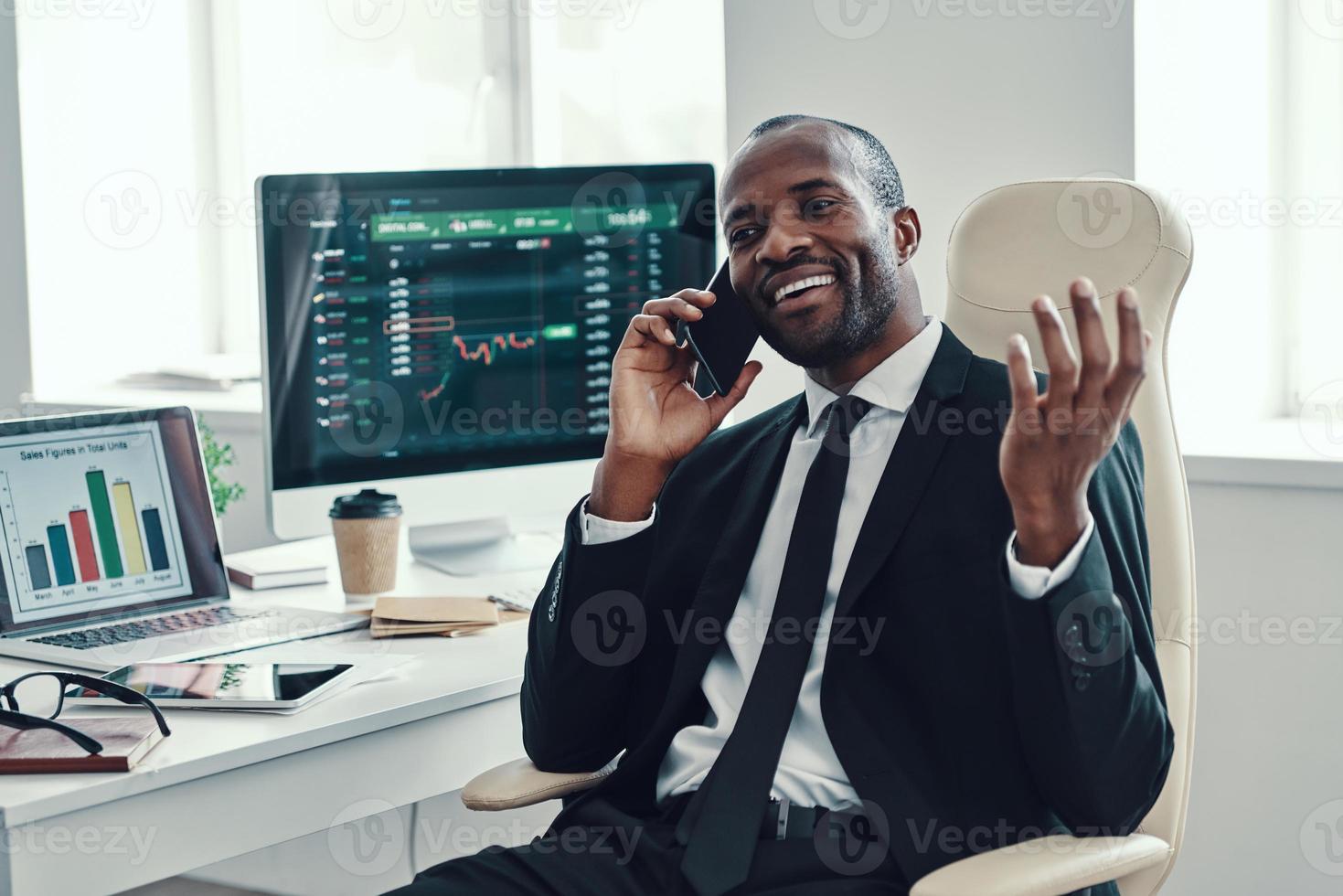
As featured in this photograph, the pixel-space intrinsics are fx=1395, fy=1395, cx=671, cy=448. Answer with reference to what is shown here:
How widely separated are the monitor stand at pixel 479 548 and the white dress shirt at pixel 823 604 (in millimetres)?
672

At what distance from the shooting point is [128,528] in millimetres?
1790

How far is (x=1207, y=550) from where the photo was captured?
82.7 inches

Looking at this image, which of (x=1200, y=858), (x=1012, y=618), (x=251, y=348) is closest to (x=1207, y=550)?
(x=1200, y=858)

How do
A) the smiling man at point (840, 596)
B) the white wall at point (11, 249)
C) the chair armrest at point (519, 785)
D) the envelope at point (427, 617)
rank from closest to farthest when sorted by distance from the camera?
1. the smiling man at point (840, 596)
2. the chair armrest at point (519, 785)
3. the envelope at point (427, 617)
4. the white wall at point (11, 249)

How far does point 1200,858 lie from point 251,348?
2802mm

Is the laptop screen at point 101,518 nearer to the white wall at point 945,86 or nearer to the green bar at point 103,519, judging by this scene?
the green bar at point 103,519

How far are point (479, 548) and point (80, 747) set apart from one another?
95 centimetres

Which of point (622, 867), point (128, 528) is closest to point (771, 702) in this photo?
point (622, 867)

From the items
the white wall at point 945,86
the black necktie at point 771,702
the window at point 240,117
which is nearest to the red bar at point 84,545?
the black necktie at point 771,702

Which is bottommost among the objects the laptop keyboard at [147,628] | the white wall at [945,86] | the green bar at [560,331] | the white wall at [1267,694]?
the white wall at [1267,694]

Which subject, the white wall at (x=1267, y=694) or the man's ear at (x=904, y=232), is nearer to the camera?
the man's ear at (x=904, y=232)

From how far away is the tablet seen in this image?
1492 mm

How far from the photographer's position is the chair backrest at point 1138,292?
1488mm

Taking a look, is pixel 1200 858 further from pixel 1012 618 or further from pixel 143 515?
pixel 143 515
